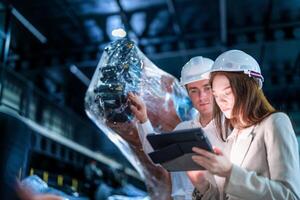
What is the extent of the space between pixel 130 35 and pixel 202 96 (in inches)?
202

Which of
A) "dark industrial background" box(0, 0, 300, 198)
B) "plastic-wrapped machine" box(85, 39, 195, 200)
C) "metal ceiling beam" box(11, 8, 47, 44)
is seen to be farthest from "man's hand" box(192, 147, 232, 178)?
"metal ceiling beam" box(11, 8, 47, 44)

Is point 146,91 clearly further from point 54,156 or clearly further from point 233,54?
point 54,156

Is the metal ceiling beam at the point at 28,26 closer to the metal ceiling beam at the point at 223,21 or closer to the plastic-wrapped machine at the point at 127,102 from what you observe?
the metal ceiling beam at the point at 223,21

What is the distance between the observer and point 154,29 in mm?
7477

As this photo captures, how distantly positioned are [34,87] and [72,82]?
105 cm

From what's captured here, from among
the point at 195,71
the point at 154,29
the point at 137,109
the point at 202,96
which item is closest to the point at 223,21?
the point at 154,29

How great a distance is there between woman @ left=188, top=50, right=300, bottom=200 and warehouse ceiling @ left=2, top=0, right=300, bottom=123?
504 centimetres

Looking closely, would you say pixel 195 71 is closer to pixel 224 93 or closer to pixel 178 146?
pixel 224 93

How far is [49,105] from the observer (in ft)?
33.3

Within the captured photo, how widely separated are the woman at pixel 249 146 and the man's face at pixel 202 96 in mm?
685

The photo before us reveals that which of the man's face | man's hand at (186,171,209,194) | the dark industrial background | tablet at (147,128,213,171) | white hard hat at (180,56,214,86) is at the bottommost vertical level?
man's hand at (186,171,209,194)

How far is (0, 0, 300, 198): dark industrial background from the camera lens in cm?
683

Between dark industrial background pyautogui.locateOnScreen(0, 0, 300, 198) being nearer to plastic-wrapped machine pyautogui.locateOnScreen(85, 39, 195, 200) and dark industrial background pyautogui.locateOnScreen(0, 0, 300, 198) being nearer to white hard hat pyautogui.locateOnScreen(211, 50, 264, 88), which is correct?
plastic-wrapped machine pyautogui.locateOnScreen(85, 39, 195, 200)

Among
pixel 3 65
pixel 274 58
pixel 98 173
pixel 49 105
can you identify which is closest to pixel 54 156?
pixel 98 173
